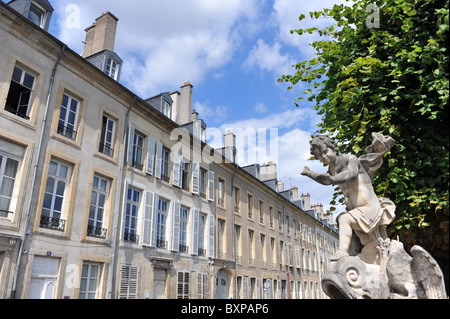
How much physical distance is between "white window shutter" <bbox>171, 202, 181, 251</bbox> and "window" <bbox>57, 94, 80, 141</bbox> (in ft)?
19.7

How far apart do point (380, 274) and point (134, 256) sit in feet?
38.1

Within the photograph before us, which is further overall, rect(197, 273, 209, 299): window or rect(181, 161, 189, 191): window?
rect(181, 161, 189, 191): window

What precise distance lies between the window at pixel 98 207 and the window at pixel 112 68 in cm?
489

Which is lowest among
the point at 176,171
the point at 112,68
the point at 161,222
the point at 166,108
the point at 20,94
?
the point at 161,222

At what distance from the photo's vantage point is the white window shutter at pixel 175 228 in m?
16.2

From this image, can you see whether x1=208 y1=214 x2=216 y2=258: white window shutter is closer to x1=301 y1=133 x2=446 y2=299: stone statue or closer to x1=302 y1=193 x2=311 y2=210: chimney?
x1=301 y1=133 x2=446 y2=299: stone statue

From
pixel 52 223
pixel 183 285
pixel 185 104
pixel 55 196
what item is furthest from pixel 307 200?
pixel 52 223

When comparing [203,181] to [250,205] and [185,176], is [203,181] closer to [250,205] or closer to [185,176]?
[185,176]

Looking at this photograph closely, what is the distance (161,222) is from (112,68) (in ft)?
24.0

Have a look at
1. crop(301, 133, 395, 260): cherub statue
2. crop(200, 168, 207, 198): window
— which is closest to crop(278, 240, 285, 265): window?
crop(200, 168, 207, 198): window

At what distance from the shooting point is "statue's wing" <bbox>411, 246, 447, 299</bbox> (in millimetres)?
3680

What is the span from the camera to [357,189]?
442 centimetres
